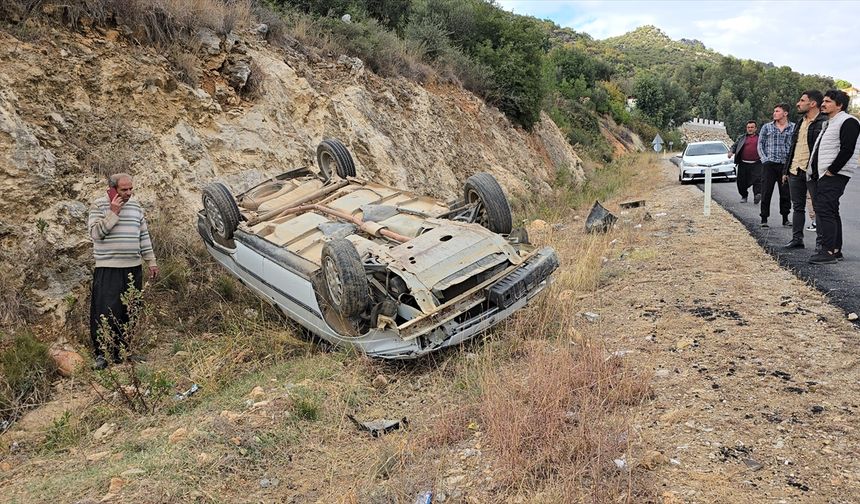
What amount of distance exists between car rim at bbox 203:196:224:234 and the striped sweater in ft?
2.72

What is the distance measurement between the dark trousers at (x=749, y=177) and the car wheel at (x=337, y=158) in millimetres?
7493

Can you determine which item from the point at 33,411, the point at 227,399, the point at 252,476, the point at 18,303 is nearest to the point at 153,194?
the point at 18,303

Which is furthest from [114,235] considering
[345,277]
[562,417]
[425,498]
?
[562,417]

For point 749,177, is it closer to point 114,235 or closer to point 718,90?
point 114,235

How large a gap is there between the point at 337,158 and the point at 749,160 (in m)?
7.52

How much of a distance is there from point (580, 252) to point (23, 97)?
6990 millimetres

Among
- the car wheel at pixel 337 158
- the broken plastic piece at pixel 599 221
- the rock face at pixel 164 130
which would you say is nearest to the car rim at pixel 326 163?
the car wheel at pixel 337 158

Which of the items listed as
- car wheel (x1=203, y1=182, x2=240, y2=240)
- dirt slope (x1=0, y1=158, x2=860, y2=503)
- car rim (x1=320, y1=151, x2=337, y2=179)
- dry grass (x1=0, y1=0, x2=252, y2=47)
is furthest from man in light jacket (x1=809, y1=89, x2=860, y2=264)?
dry grass (x1=0, y1=0, x2=252, y2=47)

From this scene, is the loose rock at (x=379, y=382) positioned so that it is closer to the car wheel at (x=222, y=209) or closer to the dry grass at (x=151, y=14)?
the car wheel at (x=222, y=209)

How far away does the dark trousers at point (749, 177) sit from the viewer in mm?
10992

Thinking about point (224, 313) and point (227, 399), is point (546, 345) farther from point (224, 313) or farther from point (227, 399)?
point (224, 313)

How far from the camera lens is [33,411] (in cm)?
511

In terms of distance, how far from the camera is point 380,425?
426 cm

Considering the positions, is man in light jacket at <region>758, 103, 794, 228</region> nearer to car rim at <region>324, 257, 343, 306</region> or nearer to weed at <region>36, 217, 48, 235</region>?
car rim at <region>324, 257, 343, 306</region>
